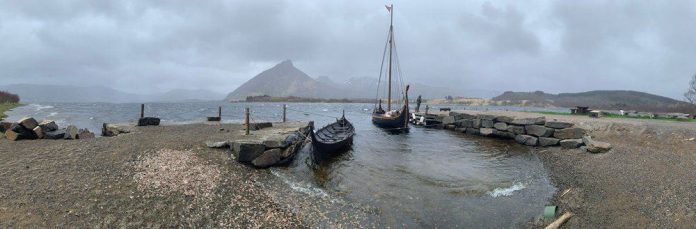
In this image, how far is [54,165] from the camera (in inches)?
450

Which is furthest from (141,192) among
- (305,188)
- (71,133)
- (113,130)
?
(113,130)

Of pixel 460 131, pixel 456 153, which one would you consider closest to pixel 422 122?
pixel 460 131

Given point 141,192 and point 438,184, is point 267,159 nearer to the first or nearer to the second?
point 141,192

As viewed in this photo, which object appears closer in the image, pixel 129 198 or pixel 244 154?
pixel 129 198

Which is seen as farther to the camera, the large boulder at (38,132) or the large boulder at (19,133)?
the large boulder at (38,132)

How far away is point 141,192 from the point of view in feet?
31.9

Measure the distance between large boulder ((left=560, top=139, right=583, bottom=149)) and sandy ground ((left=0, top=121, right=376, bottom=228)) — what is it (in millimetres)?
16371

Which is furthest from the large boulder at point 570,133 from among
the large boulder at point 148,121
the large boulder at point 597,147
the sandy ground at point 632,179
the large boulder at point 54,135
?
the large boulder at point 148,121

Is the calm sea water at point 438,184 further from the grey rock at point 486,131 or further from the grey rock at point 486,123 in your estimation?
the grey rock at point 486,123

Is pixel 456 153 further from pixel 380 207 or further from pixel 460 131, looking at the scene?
pixel 460 131

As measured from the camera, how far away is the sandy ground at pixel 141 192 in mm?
8234

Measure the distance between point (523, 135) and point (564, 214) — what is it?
1689 centimetres

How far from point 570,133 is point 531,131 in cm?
317

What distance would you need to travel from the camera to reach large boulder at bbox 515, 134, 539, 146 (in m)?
23.5
